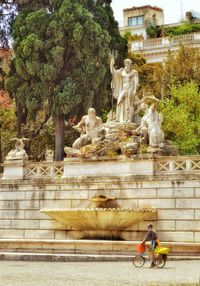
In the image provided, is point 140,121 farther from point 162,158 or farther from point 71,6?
point 71,6

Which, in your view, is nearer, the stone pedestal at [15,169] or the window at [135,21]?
the stone pedestal at [15,169]

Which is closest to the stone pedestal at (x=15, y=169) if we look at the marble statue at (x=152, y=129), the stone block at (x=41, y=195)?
the stone block at (x=41, y=195)

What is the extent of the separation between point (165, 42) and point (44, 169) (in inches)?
1219

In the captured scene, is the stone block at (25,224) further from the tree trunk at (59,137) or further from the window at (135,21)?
the window at (135,21)

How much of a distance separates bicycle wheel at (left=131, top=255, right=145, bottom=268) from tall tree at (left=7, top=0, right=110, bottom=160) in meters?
18.2

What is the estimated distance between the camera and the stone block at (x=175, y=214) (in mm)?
26938

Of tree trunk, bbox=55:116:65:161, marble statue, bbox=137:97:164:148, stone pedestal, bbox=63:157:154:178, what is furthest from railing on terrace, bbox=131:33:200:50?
stone pedestal, bbox=63:157:154:178

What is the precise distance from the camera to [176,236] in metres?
27.0

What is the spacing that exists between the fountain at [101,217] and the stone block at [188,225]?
1.06 metres

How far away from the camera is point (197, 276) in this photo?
17.8m

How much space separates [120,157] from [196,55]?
21.0 m

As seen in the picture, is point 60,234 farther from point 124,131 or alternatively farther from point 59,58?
point 59,58

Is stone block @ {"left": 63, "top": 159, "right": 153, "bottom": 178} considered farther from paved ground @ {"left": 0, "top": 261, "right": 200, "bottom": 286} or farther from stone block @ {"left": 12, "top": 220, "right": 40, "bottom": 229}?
paved ground @ {"left": 0, "top": 261, "right": 200, "bottom": 286}

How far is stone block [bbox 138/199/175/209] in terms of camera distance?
27373 millimetres
